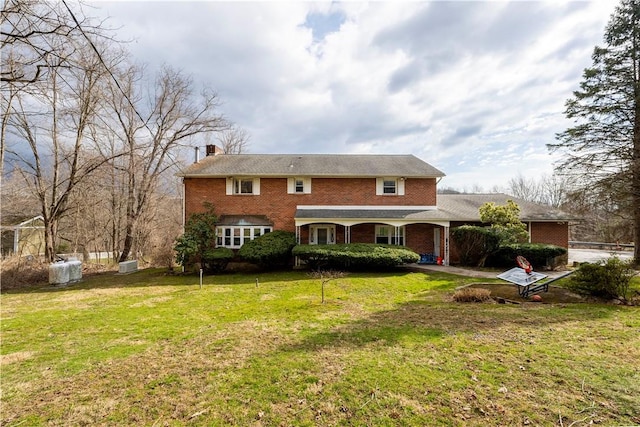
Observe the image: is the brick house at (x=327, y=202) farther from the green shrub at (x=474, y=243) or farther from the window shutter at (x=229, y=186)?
the green shrub at (x=474, y=243)

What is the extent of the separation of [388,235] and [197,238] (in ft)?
40.4

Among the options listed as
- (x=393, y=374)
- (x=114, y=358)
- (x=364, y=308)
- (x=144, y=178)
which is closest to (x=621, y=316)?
(x=364, y=308)

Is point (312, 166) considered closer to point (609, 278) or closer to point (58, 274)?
point (58, 274)

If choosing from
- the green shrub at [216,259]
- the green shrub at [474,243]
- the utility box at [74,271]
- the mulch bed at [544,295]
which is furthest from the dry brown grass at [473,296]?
the utility box at [74,271]

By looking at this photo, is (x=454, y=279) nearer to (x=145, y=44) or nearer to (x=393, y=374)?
(x=393, y=374)

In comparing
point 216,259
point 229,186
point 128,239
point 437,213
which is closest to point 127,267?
point 128,239

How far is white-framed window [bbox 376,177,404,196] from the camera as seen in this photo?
63.2ft

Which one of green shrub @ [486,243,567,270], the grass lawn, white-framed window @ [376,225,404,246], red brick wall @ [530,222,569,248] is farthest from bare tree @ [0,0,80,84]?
red brick wall @ [530,222,569,248]

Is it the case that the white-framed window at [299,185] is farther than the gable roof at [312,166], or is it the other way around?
the white-framed window at [299,185]

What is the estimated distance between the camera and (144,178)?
907 inches

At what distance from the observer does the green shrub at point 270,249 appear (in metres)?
16.0

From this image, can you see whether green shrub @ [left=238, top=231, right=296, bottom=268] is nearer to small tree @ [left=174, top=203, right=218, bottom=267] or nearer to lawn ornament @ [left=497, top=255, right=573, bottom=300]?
small tree @ [left=174, top=203, right=218, bottom=267]

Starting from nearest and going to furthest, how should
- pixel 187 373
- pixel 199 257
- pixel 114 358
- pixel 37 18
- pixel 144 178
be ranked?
pixel 37 18 < pixel 187 373 < pixel 114 358 < pixel 199 257 < pixel 144 178

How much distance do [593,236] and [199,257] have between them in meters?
45.0
